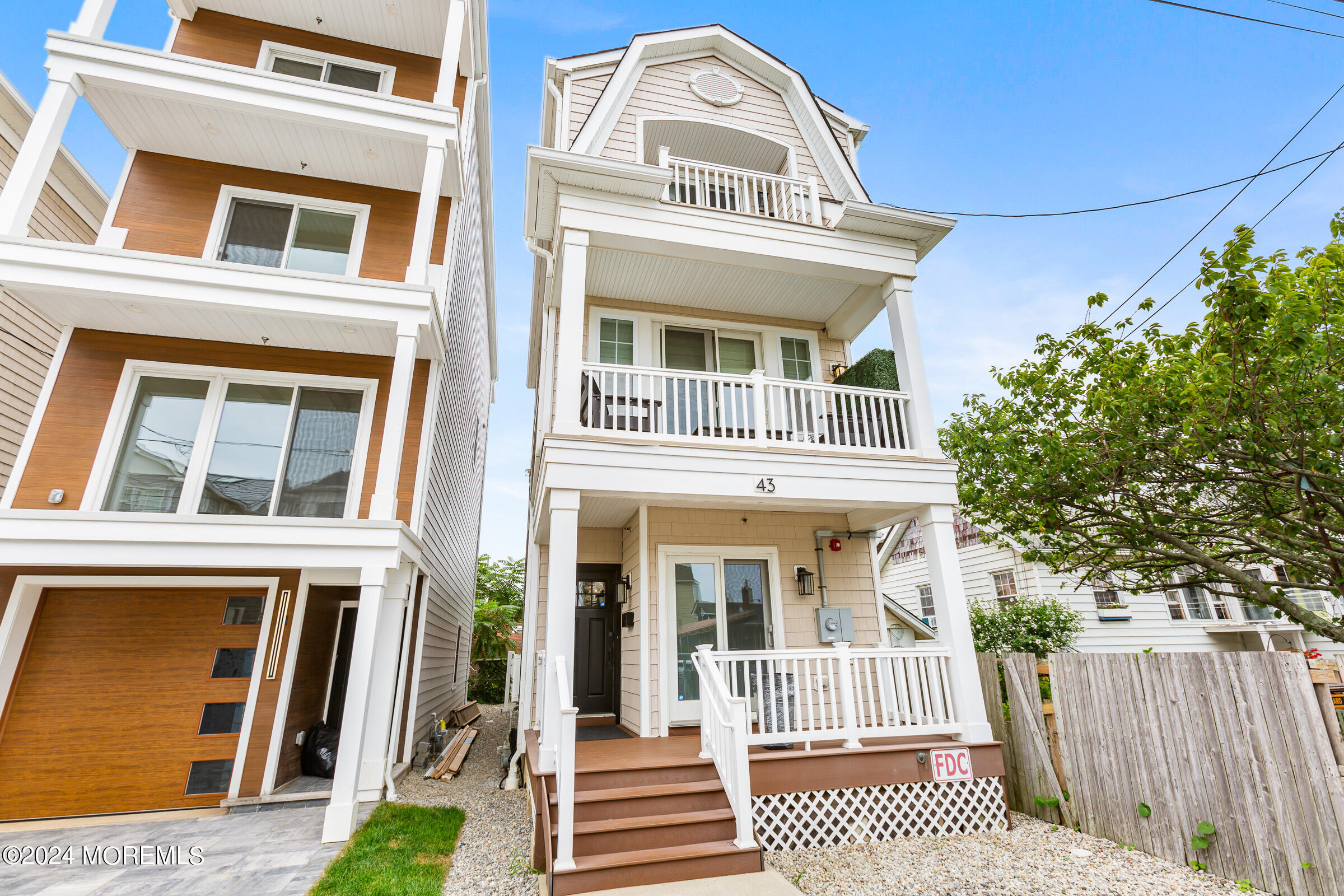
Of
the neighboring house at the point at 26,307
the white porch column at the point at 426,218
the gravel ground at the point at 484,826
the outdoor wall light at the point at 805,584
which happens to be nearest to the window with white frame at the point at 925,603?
the outdoor wall light at the point at 805,584

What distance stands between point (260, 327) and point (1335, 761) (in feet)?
32.8

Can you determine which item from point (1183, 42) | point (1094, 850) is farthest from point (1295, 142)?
point (1094, 850)

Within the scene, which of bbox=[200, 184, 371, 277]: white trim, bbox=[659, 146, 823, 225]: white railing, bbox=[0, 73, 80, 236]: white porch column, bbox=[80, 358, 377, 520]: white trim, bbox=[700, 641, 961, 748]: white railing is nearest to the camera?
bbox=[700, 641, 961, 748]: white railing

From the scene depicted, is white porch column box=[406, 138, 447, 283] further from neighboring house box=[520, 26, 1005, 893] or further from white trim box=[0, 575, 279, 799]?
white trim box=[0, 575, 279, 799]

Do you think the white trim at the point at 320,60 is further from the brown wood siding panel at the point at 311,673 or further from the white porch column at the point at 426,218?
the brown wood siding panel at the point at 311,673

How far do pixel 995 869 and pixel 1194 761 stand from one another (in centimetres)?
174

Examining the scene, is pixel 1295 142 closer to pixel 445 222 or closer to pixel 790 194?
pixel 790 194

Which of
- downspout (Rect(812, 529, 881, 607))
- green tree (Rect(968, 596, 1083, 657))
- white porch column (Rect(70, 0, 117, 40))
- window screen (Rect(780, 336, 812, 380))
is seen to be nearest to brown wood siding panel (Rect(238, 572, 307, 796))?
downspout (Rect(812, 529, 881, 607))

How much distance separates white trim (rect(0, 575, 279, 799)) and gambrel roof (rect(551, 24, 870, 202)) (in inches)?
255

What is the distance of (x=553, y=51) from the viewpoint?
891cm

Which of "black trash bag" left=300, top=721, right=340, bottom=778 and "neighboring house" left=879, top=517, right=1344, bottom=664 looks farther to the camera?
"neighboring house" left=879, top=517, right=1344, bottom=664

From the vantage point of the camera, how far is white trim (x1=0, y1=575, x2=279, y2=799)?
5621 mm

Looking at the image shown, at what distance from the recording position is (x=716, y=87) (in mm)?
8586

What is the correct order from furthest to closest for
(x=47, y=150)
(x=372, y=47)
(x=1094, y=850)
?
(x=372, y=47) < (x=47, y=150) < (x=1094, y=850)
